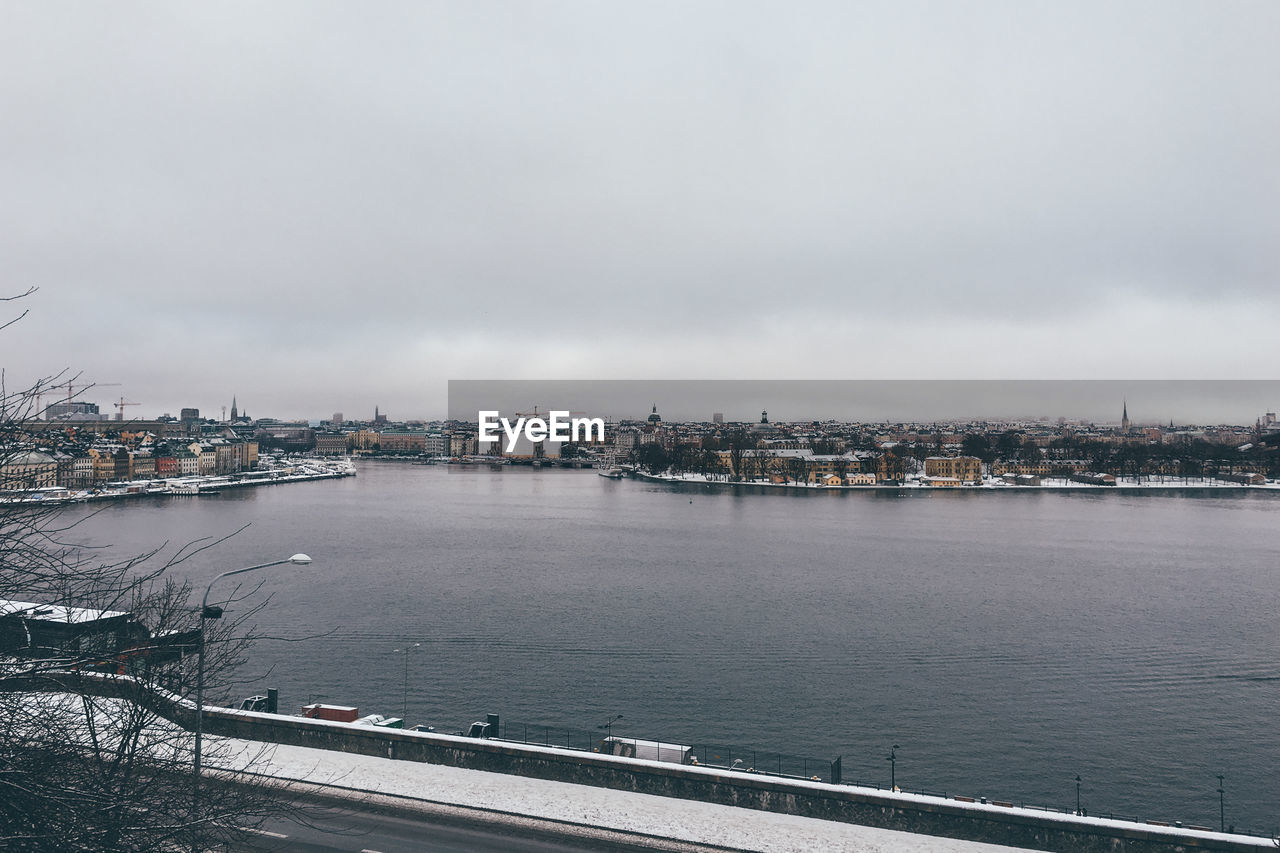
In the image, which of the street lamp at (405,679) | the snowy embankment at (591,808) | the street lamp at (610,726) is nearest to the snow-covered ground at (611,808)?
the snowy embankment at (591,808)

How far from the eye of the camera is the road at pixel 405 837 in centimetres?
489

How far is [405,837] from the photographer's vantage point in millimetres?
5074

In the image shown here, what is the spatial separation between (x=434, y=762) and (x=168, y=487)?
49646 mm

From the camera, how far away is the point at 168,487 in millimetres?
48500

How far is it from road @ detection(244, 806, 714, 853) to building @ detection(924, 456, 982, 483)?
54952 mm

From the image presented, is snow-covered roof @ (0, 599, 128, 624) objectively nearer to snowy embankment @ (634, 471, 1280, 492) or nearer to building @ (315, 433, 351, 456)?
snowy embankment @ (634, 471, 1280, 492)

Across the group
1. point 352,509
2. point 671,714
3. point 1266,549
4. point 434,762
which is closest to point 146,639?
point 434,762

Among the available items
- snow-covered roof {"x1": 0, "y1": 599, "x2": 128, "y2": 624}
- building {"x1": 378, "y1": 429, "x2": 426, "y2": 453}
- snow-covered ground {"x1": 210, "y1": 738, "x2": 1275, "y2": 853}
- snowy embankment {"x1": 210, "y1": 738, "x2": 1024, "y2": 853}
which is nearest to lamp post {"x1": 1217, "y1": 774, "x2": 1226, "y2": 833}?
snow-covered ground {"x1": 210, "y1": 738, "x2": 1275, "y2": 853}

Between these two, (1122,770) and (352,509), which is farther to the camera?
(352,509)

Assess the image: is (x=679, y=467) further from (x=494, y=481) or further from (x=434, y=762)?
(x=434, y=762)

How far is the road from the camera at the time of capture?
4.89 meters

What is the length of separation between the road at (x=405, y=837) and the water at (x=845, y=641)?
4.26 meters

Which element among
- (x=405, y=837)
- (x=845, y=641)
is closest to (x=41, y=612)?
(x=405, y=837)

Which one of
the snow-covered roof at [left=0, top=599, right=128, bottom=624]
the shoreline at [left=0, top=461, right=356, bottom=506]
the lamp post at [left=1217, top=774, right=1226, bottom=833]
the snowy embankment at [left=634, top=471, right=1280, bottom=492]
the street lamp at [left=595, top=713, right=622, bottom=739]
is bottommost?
the lamp post at [left=1217, top=774, right=1226, bottom=833]
